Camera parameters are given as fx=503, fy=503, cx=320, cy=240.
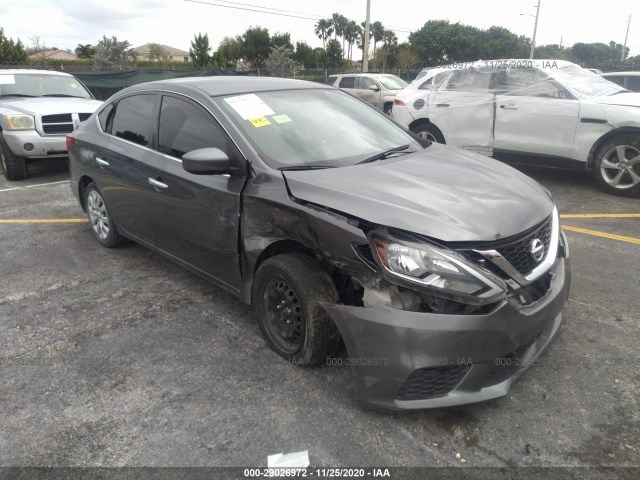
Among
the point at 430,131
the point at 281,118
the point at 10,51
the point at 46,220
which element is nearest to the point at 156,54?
the point at 10,51

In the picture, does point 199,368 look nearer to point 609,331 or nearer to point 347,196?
point 347,196

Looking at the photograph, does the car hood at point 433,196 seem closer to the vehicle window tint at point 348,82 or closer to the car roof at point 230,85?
the car roof at point 230,85

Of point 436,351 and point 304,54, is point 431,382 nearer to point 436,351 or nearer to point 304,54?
point 436,351

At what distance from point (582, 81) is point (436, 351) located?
634 cm

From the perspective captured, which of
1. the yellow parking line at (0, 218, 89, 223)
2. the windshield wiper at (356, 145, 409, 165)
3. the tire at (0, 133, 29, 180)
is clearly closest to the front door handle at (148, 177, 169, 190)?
the windshield wiper at (356, 145, 409, 165)

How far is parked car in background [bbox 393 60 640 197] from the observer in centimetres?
637

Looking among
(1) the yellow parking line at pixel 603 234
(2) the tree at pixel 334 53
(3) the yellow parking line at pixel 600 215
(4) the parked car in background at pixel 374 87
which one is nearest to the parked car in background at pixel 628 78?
(4) the parked car in background at pixel 374 87

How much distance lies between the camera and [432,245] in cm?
229

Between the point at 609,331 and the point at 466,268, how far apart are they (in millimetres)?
1662

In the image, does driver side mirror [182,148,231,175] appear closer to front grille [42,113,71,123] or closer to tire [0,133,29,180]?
front grille [42,113,71,123]

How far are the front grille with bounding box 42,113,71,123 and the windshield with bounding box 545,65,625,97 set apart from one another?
715cm

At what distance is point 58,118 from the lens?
7.74m

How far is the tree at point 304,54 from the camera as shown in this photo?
66312 millimetres

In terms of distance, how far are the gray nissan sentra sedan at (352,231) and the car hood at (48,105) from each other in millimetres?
Answer: 4570
